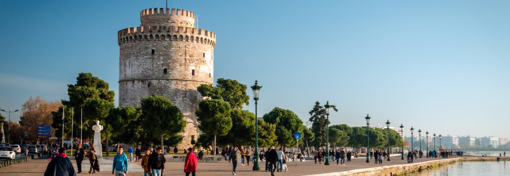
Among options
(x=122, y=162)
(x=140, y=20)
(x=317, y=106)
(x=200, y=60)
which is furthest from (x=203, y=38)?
(x=122, y=162)

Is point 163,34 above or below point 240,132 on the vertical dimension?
above

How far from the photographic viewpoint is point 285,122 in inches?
2501

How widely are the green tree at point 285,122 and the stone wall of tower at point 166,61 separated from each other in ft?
31.3

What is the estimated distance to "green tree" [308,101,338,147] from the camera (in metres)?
75.9

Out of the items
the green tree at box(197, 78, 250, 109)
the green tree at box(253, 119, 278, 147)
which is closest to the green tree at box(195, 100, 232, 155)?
the green tree at box(253, 119, 278, 147)

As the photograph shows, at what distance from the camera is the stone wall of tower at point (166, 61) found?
59625 mm

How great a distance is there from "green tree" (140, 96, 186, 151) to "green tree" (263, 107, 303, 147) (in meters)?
16.9

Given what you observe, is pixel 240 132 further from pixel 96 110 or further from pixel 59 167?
pixel 59 167

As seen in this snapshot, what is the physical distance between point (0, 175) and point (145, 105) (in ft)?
90.3

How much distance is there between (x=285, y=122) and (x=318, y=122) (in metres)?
14.2

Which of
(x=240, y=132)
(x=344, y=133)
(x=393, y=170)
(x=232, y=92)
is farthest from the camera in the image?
(x=344, y=133)

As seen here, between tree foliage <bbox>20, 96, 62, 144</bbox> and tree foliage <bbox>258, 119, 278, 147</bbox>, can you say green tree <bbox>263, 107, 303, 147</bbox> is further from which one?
tree foliage <bbox>20, 96, 62, 144</bbox>

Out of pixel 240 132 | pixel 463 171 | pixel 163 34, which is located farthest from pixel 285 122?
pixel 463 171

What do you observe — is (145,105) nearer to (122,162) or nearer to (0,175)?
(0,175)
